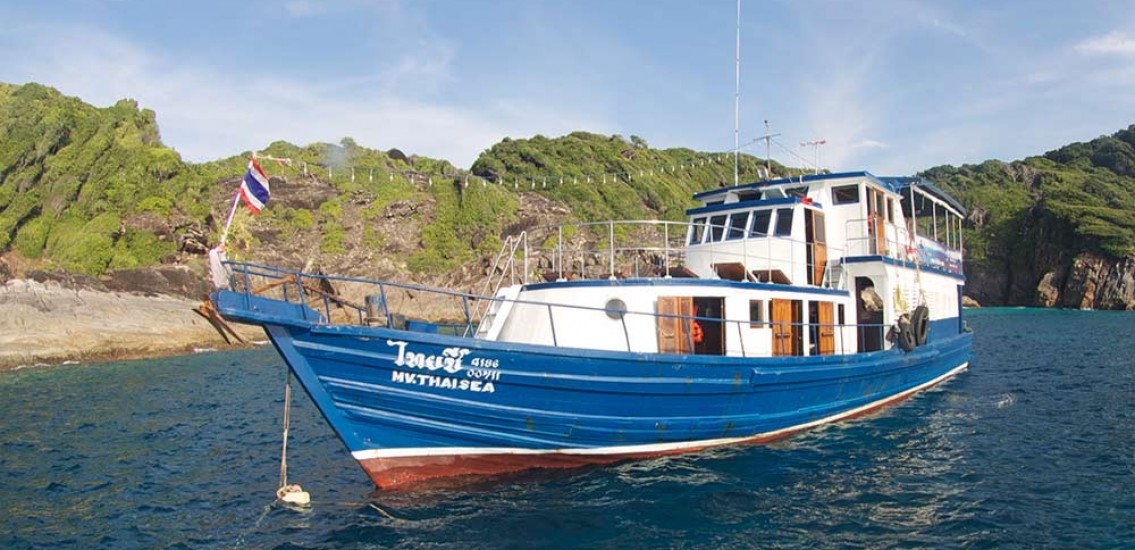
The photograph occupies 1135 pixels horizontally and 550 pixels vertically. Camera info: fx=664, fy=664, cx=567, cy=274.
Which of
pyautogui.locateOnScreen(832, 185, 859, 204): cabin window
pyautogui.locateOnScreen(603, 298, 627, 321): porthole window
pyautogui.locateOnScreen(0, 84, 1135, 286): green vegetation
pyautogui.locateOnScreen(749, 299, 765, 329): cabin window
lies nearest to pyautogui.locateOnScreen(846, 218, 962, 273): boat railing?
pyautogui.locateOnScreen(832, 185, 859, 204): cabin window

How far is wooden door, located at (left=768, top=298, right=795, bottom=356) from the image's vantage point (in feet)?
39.3

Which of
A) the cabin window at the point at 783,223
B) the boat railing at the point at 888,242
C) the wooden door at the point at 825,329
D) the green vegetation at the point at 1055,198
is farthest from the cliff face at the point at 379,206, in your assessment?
the boat railing at the point at 888,242

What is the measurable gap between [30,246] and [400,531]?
42202 millimetres

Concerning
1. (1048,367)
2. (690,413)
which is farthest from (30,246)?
(1048,367)

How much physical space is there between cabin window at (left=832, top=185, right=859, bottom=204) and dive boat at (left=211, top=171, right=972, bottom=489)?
0.16 feet

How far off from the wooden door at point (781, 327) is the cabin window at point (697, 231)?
122 inches

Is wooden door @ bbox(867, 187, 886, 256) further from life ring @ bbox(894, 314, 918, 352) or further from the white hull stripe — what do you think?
the white hull stripe

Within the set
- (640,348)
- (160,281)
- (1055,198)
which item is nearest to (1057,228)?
(1055,198)

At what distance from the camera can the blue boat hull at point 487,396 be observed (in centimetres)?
870

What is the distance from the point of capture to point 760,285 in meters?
11.7

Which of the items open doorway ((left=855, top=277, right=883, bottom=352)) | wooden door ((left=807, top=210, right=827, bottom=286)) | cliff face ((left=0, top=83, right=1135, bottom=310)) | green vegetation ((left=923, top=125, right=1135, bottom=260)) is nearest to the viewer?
wooden door ((left=807, top=210, right=827, bottom=286))

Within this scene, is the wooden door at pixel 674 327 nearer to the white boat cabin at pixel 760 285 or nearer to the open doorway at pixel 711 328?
the white boat cabin at pixel 760 285

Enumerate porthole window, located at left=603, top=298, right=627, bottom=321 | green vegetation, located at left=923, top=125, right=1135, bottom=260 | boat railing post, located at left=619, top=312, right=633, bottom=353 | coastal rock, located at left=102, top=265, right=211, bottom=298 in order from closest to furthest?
boat railing post, located at left=619, top=312, right=633, bottom=353
porthole window, located at left=603, top=298, right=627, bottom=321
coastal rock, located at left=102, top=265, right=211, bottom=298
green vegetation, located at left=923, top=125, right=1135, bottom=260

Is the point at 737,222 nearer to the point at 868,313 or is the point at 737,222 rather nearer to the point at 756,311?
the point at 756,311
